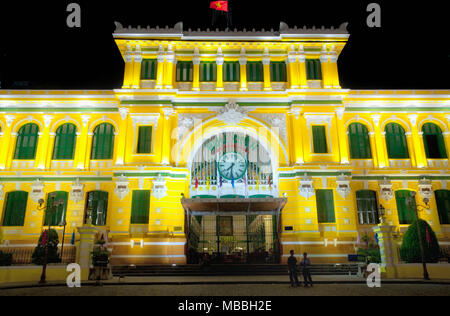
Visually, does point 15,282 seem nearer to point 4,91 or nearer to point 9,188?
point 9,188

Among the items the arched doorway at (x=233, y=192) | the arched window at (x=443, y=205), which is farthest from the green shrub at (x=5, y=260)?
the arched window at (x=443, y=205)

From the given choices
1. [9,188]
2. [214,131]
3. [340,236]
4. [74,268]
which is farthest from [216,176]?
[9,188]

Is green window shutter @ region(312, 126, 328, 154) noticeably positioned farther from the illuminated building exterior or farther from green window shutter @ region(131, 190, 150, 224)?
green window shutter @ region(131, 190, 150, 224)

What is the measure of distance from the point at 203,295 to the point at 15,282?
10.6 meters

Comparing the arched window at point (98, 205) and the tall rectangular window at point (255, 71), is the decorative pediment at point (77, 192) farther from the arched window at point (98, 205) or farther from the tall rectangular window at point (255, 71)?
the tall rectangular window at point (255, 71)

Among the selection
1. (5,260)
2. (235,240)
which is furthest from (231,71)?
(5,260)

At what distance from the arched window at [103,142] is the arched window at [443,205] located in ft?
87.2

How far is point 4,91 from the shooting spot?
1125 inches

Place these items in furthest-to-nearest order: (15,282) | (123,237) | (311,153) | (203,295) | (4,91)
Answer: (4,91) → (311,153) → (123,237) → (15,282) → (203,295)

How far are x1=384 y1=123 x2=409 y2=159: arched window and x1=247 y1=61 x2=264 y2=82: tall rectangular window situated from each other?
11.6m

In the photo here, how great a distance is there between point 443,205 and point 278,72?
56.1 ft

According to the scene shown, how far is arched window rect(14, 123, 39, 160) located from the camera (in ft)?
91.1

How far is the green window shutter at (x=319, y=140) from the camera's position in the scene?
26.8m

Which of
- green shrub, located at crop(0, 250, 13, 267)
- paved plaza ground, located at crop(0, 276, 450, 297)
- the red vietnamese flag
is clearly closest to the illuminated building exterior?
the red vietnamese flag
